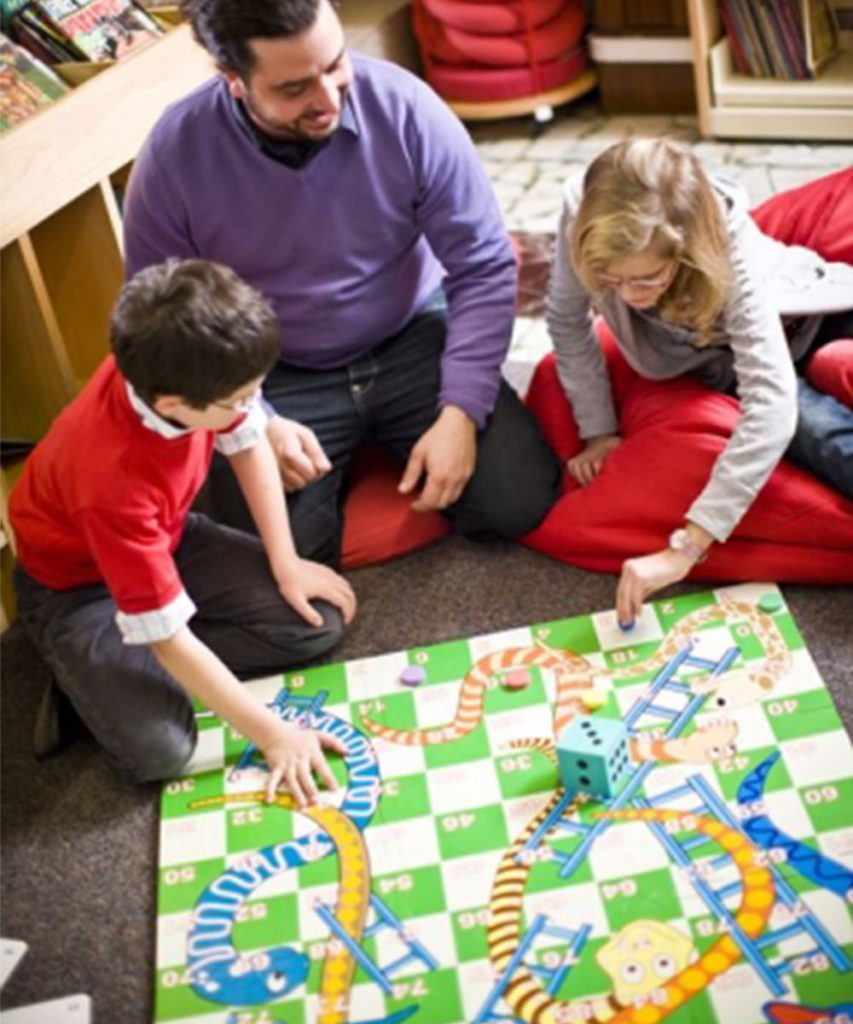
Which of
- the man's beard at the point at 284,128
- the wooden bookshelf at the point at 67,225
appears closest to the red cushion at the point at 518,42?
the wooden bookshelf at the point at 67,225

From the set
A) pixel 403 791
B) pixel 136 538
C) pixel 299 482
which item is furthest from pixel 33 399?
pixel 403 791

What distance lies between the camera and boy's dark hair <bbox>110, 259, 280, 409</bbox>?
149cm

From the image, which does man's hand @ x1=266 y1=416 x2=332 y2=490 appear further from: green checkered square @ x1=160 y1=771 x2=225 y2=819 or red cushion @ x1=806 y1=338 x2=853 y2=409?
red cushion @ x1=806 y1=338 x2=853 y2=409

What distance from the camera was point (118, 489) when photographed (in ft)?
5.28

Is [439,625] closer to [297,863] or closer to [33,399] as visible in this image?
[297,863]

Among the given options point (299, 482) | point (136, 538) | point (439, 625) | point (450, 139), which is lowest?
point (439, 625)

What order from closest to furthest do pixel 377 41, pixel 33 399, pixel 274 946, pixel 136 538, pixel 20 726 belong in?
pixel 274 946
pixel 136 538
pixel 20 726
pixel 33 399
pixel 377 41

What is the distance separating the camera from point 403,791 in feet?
5.44

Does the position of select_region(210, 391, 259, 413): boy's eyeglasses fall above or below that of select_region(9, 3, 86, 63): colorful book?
below

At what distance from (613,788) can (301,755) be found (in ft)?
1.07

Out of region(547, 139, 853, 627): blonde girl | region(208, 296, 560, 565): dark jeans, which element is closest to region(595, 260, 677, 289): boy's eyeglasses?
region(547, 139, 853, 627): blonde girl

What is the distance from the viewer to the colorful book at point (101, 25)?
87.0 inches

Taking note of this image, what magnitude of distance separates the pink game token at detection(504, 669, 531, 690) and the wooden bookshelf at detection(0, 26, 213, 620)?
66cm

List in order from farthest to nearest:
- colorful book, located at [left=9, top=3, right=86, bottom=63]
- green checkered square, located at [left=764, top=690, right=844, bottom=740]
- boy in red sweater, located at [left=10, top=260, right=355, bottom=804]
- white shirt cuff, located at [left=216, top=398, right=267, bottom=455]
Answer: colorful book, located at [left=9, top=3, right=86, bottom=63] < white shirt cuff, located at [left=216, top=398, right=267, bottom=455] < green checkered square, located at [left=764, top=690, right=844, bottom=740] < boy in red sweater, located at [left=10, top=260, right=355, bottom=804]
